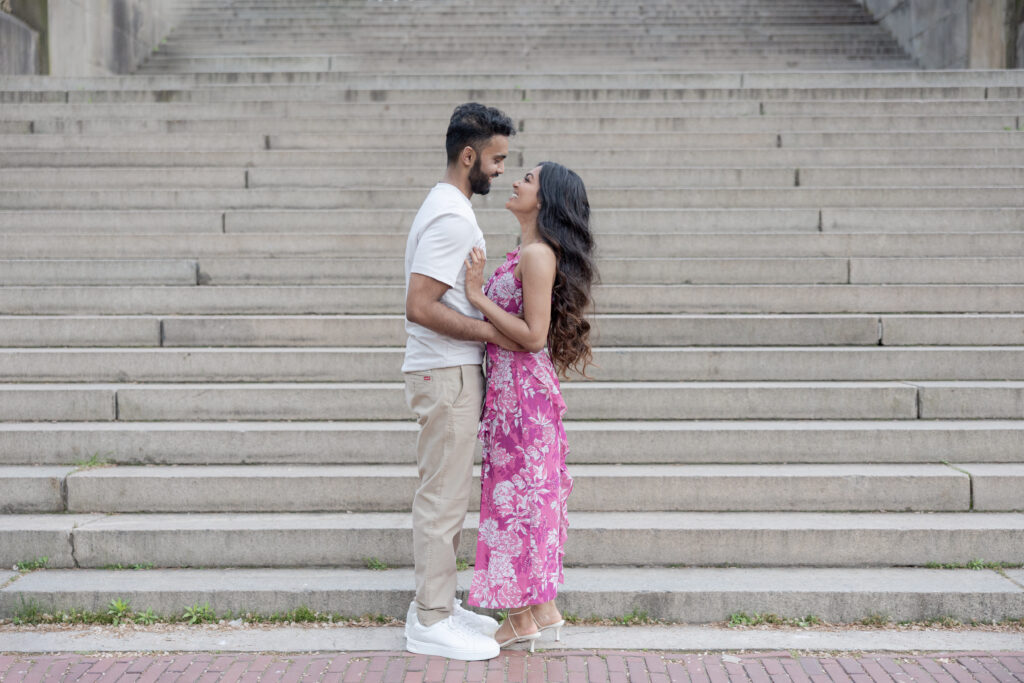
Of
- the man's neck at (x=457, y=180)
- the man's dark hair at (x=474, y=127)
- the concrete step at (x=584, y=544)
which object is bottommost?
the concrete step at (x=584, y=544)

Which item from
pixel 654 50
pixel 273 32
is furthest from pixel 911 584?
pixel 273 32

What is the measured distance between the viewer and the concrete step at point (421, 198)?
6832 millimetres

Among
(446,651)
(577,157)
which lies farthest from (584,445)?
(577,157)

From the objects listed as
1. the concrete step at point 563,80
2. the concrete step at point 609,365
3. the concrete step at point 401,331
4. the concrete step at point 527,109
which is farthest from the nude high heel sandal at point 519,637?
the concrete step at point 563,80

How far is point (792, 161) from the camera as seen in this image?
24.5 feet

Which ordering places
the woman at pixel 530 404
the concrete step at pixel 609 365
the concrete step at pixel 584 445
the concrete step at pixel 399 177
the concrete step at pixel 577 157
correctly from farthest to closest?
the concrete step at pixel 577 157, the concrete step at pixel 399 177, the concrete step at pixel 609 365, the concrete step at pixel 584 445, the woman at pixel 530 404

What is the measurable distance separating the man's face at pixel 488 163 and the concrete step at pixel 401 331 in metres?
2.24

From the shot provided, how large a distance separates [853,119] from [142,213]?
616 cm

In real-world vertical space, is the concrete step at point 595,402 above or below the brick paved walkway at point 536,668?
above

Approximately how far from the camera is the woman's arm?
334cm

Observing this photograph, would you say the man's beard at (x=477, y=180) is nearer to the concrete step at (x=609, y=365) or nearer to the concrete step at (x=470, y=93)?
the concrete step at (x=609, y=365)

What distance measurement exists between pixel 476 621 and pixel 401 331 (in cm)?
233

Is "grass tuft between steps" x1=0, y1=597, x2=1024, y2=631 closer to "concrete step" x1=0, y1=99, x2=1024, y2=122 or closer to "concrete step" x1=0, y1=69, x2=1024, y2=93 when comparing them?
"concrete step" x1=0, y1=99, x2=1024, y2=122

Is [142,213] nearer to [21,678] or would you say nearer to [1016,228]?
[21,678]
